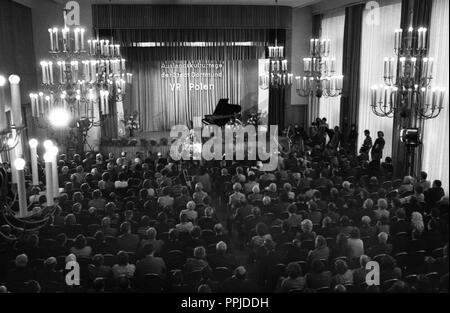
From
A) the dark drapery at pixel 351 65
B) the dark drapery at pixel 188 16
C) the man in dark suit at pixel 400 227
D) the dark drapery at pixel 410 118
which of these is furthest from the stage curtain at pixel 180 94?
the man in dark suit at pixel 400 227

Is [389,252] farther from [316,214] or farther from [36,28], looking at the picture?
[36,28]

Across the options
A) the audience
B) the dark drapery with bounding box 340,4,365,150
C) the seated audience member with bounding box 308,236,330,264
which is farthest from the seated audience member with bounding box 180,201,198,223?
the dark drapery with bounding box 340,4,365,150

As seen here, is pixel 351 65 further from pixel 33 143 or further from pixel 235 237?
pixel 33 143

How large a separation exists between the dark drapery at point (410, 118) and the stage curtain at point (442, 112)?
190 mm

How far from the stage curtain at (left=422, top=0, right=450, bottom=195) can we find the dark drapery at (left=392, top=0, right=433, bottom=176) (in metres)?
0.19

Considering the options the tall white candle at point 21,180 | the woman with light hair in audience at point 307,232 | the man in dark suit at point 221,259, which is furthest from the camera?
the woman with light hair in audience at point 307,232

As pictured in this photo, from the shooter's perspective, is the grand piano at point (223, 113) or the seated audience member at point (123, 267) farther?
the grand piano at point (223, 113)

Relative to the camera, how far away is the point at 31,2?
1939 cm

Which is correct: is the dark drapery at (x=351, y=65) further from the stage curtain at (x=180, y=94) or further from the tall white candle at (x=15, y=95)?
the tall white candle at (x=15, y=95)

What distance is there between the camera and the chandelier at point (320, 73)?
1670 centimetres

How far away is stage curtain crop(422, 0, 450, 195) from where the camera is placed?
13391 mm

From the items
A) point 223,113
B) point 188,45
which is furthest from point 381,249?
point 188,45
